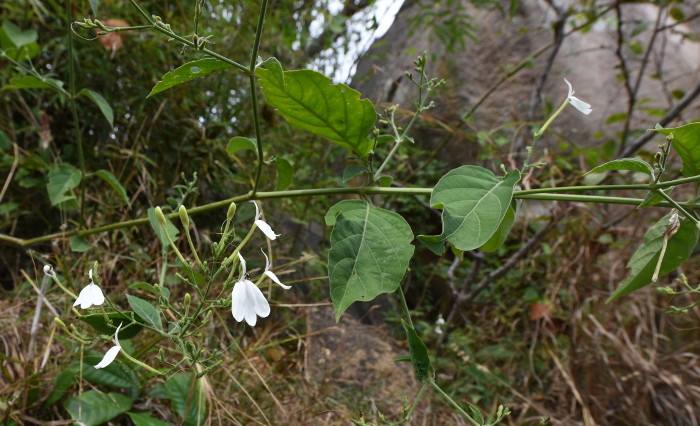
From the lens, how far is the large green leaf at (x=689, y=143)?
49cm

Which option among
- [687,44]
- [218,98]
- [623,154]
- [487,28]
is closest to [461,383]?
[623,154]

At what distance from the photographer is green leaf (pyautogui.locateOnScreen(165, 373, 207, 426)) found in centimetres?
78

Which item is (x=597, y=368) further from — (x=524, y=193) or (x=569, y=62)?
(x=569, y=62)

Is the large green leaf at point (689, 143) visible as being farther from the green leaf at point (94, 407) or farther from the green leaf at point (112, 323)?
the green leaf at point (94, 407)

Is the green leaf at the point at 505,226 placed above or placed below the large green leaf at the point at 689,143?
below

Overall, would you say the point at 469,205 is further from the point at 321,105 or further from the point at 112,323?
the point at 112,323

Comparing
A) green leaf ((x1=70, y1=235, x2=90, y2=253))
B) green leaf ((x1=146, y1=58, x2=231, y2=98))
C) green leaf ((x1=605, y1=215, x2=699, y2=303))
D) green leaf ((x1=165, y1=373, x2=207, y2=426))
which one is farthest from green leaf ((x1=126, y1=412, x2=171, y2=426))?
green leaf ((x1=605, y1=215, x2=699, y2=303))

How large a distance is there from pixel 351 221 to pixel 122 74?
121 centimetres

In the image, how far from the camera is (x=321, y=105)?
1.68ft

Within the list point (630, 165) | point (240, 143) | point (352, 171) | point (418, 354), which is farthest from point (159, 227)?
point (630, 165)

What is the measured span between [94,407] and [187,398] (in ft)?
0.45

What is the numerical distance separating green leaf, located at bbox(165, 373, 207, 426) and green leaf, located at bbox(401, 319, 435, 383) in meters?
0.44

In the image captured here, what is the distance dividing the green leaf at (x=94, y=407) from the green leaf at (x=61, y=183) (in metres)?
0.33

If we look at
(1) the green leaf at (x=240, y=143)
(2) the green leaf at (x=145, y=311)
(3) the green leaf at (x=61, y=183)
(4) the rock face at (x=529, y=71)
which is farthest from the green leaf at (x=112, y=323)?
(4) the rock face at (x=529, y=71)
